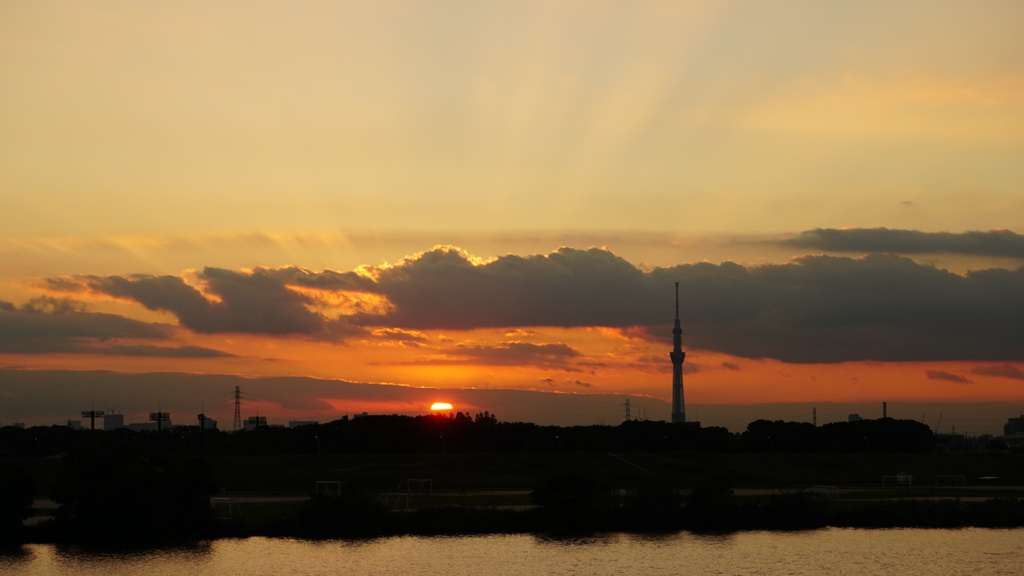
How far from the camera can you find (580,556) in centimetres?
8394

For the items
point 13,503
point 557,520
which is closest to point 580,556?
point 557,520

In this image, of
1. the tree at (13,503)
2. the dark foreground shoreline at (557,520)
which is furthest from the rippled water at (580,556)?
the tree at (13,503)

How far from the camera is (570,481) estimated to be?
99.2m

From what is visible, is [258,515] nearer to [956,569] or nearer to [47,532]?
[47,532]

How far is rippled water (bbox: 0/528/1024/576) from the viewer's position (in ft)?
257

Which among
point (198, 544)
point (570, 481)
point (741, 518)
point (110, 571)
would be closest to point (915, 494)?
point (741, 518)

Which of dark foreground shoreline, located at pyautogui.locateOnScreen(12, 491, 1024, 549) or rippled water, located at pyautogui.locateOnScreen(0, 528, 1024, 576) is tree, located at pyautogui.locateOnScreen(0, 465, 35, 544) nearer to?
dark foreground shoreline, located at pyautogui.locateOnScreen(12, 491, 1024, 549)

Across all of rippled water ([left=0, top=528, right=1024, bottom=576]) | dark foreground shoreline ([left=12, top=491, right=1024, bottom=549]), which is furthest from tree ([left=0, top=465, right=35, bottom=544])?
rippled water ([left=0, top=528, right=1024, bottom=576])

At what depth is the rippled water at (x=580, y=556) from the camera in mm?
78375

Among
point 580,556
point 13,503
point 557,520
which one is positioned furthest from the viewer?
point 557,520

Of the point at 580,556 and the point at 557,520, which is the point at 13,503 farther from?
the point at 580,556

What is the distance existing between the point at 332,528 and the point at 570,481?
22.1 meters

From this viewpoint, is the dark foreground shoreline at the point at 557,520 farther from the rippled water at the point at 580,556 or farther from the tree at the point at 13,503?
the rippled water at the point at 580,556

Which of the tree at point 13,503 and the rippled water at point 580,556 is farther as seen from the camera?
the tree at point 13,503
